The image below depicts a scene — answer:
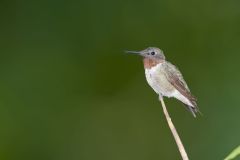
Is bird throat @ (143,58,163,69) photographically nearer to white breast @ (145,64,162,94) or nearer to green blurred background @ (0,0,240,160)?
white breast @ (145,64,162,94)

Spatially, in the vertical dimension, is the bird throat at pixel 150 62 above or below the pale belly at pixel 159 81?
above

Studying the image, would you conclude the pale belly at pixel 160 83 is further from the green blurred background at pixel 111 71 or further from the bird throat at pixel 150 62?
the green blurred background at pixel 111 71

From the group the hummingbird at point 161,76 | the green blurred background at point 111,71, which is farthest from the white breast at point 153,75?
the green blurred background at point 111,71

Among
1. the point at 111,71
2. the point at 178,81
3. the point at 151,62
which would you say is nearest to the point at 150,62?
the point at 151,62

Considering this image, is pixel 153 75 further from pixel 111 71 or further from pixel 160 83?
pixel 111 71

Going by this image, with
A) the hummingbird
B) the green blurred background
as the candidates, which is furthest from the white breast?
the green blurred background
